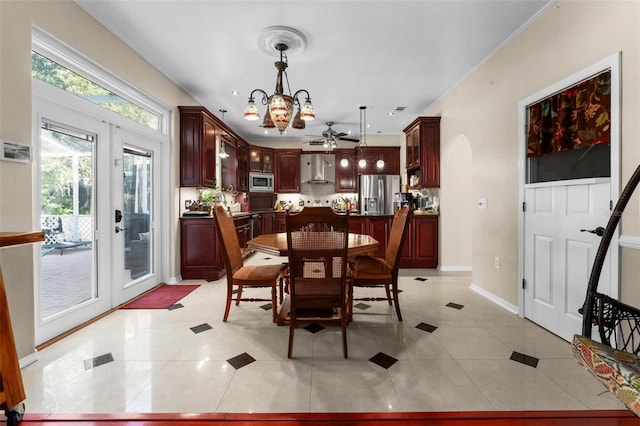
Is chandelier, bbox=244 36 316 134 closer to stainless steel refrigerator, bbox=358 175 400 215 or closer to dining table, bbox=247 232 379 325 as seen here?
dining table, bbox=247 232 379 325

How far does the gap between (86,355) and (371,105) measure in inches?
193

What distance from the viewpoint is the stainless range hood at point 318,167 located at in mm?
7020

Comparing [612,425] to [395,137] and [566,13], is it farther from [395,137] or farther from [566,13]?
[395,137]

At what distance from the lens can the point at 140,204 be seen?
345 centimetres

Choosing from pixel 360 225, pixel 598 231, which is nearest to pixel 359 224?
pixel 360 225

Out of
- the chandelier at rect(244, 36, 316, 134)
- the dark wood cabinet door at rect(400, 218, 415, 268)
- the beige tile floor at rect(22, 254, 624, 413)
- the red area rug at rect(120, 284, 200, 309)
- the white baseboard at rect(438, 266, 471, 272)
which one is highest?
the chandelier at rect(244, 36, 316, 134)

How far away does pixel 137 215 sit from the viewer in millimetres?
3393

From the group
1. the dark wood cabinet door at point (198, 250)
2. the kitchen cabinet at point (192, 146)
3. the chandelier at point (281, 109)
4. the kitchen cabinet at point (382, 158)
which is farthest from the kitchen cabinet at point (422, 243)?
the kitchen cabinet at point (192, 146)

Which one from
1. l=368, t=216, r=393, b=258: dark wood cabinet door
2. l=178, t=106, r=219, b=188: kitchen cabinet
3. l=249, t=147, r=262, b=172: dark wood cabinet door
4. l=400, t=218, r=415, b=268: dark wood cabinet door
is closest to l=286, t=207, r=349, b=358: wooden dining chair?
l=178, t=106, r=219, b=188: kitchen cabinet

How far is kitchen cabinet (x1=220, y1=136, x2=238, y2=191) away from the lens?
539 centimetres

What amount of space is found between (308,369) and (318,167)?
563 centimetres

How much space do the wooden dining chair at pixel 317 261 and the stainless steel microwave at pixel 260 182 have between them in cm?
495

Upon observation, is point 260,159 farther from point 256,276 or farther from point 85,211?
point 256,276

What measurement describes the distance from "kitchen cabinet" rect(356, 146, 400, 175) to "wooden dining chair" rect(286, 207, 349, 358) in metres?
5.10
